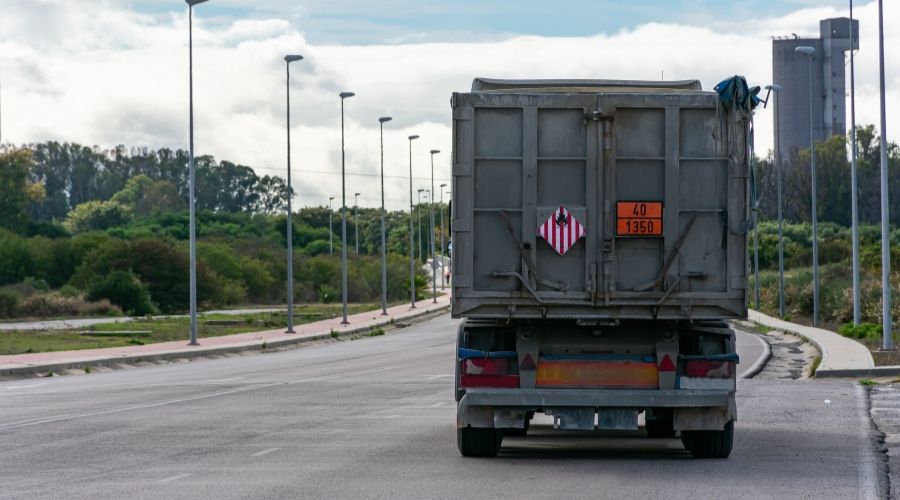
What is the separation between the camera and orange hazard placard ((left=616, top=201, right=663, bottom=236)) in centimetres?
1367

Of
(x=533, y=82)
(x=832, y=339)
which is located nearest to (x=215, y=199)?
(x=832, y=339)

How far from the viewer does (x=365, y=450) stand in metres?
15.4

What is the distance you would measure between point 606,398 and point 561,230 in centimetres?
162

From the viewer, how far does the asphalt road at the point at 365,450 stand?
40.5 feet

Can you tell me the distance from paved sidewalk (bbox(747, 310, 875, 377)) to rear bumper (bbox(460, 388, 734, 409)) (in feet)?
50.1

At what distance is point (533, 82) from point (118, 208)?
142 metres

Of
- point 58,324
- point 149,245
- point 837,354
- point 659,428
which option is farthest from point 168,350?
point 149,245

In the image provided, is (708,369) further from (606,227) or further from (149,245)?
(149,245)

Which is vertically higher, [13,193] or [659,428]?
[13,193]

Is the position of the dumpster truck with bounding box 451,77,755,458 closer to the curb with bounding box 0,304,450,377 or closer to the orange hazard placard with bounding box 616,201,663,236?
the orange hazard placard with bounding box 616,201,663,236

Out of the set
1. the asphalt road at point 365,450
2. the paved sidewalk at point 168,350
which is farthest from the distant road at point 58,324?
the asphalt road at point 365,450

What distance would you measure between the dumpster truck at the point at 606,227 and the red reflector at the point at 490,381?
102mm

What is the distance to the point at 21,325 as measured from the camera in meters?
59.8

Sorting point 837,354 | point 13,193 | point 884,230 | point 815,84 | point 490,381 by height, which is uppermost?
point 815,84
